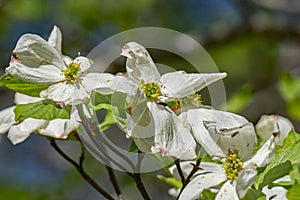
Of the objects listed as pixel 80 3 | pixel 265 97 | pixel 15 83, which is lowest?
pixel 265 97

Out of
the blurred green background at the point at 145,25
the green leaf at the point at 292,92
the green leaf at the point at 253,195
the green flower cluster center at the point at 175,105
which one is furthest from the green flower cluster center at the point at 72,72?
the blurred green background at the point at 145,25

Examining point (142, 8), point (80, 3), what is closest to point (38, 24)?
point (80, 3)

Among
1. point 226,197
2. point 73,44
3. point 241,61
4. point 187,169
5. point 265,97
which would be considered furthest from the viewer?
point 241,61

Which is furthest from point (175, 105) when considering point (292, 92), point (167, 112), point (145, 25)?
point (145, 25)

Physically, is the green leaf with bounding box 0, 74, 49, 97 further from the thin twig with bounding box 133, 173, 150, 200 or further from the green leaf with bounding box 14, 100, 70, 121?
the thin twig with bounding box 133, 173, 150, 200

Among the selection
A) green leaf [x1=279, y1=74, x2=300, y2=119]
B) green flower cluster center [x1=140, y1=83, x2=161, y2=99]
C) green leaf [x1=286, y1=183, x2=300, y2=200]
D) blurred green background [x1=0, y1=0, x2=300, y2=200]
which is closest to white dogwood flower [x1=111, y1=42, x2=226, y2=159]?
green flower cluster center [x1=140, y1=83, x2=161, y2=99]

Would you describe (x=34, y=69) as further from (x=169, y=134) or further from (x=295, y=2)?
(x=295, y=2)

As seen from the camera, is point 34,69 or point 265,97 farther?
point 265,97
